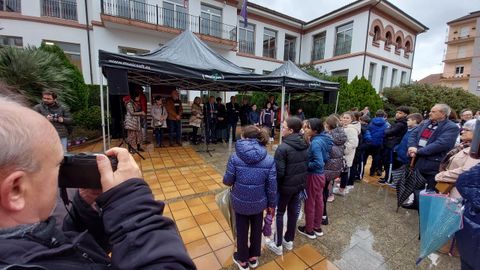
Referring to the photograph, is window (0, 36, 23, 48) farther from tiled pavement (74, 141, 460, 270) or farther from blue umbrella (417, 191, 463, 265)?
blue umbrella (417, 191, 463, 265)

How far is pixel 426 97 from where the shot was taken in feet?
46.0

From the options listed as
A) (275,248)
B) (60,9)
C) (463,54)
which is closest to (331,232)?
(275,248)

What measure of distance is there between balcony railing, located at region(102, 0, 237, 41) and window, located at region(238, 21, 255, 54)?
4.74ft

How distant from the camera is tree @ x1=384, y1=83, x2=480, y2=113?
45.0 ft

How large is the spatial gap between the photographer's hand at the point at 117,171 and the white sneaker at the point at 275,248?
7.27 ft

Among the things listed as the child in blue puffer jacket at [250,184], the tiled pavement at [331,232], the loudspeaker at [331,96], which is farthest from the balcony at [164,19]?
the child in blue puffer jacket at [250,184]

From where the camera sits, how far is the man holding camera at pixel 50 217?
20.2 inches

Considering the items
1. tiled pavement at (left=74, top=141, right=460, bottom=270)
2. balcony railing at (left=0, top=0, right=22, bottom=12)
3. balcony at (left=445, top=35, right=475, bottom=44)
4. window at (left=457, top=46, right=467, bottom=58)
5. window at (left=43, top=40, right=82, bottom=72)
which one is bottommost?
tiled pavement at (left=74, top=141, right=460, bottom=270)

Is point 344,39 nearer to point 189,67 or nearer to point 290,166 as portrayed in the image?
point 189,67

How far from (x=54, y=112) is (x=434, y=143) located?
21.2 ft

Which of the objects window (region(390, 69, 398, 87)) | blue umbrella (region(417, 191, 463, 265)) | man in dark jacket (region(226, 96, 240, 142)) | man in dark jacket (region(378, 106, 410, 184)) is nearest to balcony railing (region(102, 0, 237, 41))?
man in dark jacket (region(226, 96, 240, 142))

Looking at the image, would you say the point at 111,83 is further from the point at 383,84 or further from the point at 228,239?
the point at 383,84

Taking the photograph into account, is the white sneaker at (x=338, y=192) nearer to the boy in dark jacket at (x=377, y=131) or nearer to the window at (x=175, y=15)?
the boy in dark jacket at (x=377, y=131)

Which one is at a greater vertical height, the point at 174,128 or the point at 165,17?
the point at 165,17
